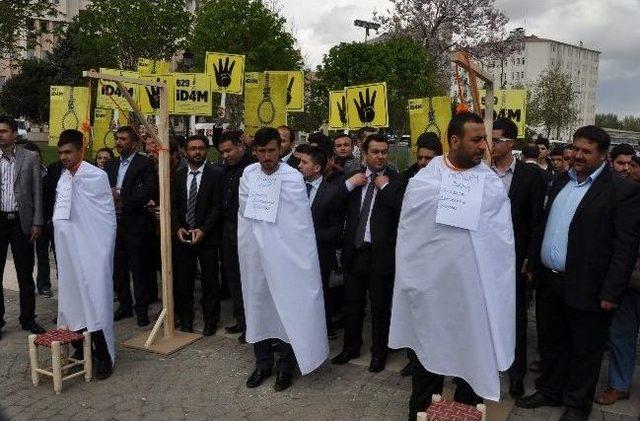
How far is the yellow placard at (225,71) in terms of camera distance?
9.72 metres

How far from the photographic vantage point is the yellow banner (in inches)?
313

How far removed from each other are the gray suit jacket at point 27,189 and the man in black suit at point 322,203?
8.85ft

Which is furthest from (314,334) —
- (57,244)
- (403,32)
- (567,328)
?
(403,32)

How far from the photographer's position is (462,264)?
3.63m

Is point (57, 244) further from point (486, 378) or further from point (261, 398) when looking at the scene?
point (486, 378)

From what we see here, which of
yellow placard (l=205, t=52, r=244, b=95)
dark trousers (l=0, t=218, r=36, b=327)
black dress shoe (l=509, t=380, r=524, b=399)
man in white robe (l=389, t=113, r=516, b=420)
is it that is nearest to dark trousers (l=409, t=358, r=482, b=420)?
man in white robe (l=389, t=113, r=516, b=420)

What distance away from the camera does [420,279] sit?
3.80 m

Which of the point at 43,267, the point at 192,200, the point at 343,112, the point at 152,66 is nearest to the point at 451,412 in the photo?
the point at 192,200

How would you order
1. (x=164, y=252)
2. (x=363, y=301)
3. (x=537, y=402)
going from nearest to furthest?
1. (x=537, y=402)
2. (x=363, y=301)
3. (x=164, y=252)

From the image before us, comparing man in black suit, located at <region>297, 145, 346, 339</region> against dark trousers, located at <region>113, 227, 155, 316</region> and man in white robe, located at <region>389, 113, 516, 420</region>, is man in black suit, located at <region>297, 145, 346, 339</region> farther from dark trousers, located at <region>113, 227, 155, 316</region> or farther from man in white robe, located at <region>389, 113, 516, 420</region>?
dark trousers, located at <region>113, 227, 155, 316</region>

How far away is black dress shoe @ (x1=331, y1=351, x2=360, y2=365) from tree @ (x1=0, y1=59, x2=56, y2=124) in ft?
151

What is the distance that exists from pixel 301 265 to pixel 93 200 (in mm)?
1880

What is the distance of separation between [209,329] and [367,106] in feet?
13.8

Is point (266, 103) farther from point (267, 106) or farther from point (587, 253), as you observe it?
point (587, 253)
